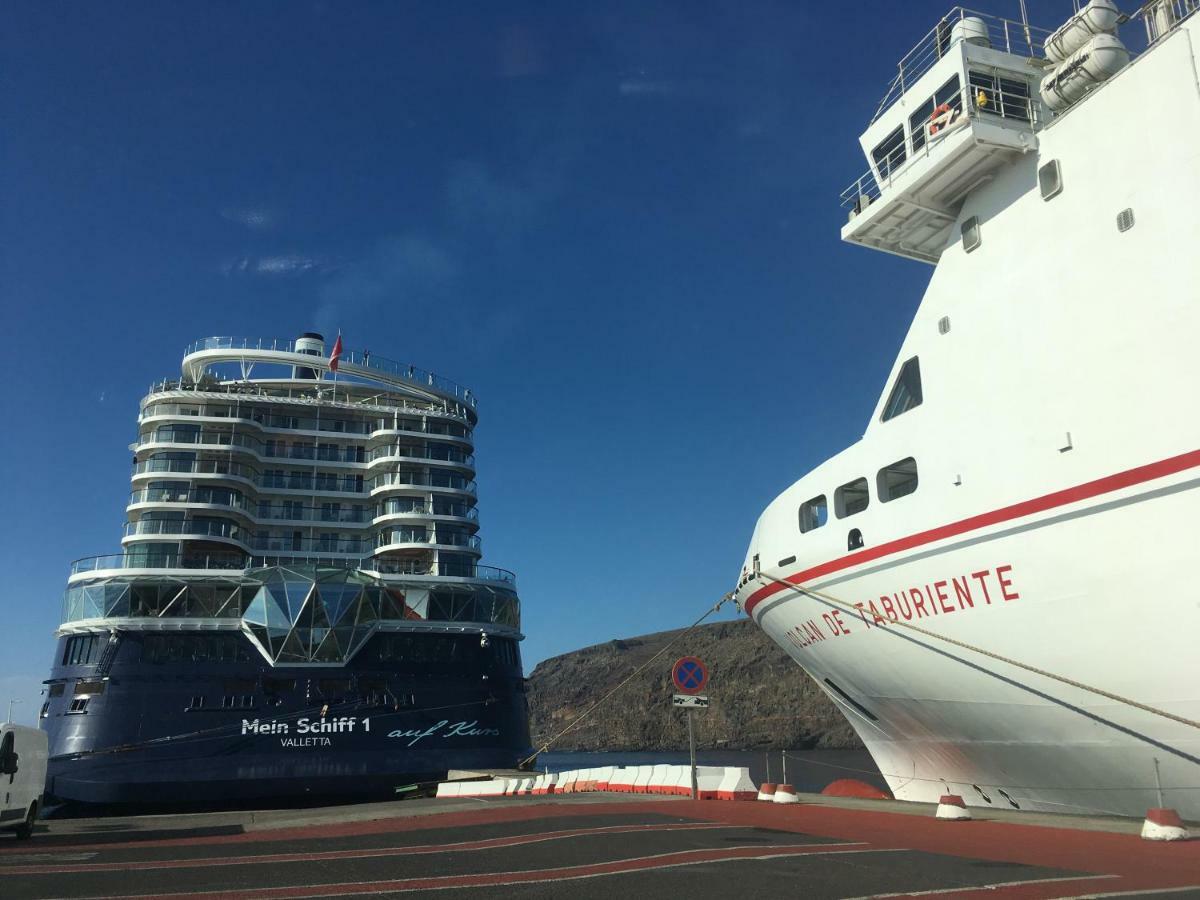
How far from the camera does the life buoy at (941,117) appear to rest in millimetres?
14320

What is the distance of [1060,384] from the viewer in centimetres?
1132

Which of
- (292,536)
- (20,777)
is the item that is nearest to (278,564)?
(292,536)

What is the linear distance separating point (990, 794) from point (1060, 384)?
685 cm

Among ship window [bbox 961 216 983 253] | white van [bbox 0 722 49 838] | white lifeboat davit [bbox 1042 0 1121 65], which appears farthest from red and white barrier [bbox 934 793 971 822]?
white van [bbox 0 722 49 838]

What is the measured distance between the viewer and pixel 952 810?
11.1 meters

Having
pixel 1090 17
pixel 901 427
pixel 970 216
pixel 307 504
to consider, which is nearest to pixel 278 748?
pixel 307 504

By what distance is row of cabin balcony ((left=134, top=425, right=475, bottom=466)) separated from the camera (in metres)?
40.4

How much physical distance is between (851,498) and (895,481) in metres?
1.41

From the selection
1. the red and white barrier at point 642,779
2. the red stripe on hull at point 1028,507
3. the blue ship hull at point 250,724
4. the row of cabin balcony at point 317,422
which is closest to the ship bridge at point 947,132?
the red stripe on hull at point 1028,507

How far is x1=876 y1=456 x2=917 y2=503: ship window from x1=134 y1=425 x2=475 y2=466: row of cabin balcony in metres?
31.1

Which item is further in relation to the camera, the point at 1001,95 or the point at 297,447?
the point at 297,447

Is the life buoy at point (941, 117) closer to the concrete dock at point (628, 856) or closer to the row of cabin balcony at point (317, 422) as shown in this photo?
the concrete dock at point (628, 856)

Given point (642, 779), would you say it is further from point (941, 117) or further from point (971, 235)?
point (941, 117)

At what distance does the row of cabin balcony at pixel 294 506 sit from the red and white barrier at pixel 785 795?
28.9 metres
